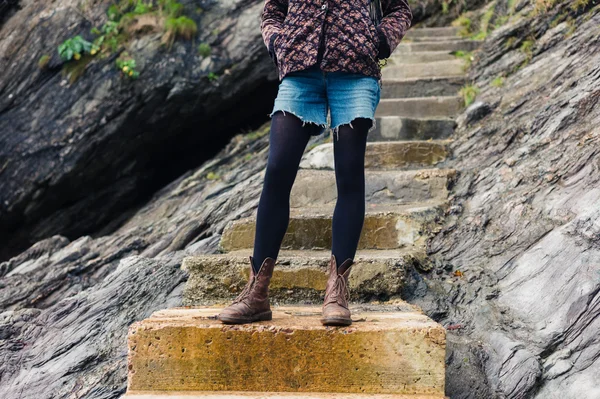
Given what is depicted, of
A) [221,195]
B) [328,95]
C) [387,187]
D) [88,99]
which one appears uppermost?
[328,95]

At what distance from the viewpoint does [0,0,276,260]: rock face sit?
6992 mm

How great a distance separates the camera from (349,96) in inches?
101

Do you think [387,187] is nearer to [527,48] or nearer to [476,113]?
[476,113]

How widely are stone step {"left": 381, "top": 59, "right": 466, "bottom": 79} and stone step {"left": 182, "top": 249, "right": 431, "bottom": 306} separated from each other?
3362 mm

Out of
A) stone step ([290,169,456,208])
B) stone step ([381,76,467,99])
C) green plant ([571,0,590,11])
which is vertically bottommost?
stone step ([290,169,456,208])

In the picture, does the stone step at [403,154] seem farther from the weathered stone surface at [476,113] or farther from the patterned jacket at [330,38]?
the patterned jacket at [330,38]

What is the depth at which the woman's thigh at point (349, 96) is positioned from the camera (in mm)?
2527

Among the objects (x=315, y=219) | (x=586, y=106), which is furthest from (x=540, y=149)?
(x=315, y=219)

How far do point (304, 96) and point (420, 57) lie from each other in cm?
457

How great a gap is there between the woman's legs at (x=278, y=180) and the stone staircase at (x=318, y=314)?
33 centimetres

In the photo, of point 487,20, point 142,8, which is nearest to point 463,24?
point 487,20

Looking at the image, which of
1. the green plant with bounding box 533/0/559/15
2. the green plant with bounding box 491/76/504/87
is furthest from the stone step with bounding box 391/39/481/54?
the green plant with bounding box 491/76/504/87

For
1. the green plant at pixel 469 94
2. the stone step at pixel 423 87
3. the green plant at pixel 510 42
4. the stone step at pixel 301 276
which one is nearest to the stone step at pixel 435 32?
the green plant at pixel 510 42

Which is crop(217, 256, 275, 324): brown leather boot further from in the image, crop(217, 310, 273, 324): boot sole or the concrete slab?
the concrete slab
